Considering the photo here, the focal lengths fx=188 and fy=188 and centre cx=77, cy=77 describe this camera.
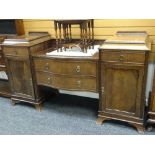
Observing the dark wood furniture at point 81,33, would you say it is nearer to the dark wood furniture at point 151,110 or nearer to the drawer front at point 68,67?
the drawer front at point 68,67

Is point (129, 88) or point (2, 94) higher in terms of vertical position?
point (129, 88)

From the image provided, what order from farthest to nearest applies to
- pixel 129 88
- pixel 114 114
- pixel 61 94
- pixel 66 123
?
pixel 61 94
pixel 66 123
pixel 114 114
pixel 129 88

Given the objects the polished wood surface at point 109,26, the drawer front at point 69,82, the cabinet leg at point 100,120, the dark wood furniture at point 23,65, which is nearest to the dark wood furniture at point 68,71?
the drawer front at point 69,82

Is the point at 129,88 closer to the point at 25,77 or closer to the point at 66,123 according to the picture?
the point at 66,123

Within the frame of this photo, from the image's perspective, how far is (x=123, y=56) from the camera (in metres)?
1.51

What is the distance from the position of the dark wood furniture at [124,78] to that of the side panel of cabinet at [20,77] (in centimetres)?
82

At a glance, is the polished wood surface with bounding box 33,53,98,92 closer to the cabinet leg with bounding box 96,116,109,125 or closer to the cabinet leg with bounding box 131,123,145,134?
the cabinet leg with bounding box 96,116,109,125

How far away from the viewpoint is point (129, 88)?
1.62 m

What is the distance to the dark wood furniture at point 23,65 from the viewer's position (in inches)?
76.7

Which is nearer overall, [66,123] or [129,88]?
[129,88]

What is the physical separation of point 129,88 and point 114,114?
32cm

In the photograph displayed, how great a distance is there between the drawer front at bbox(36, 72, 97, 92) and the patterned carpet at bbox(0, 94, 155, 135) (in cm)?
39
